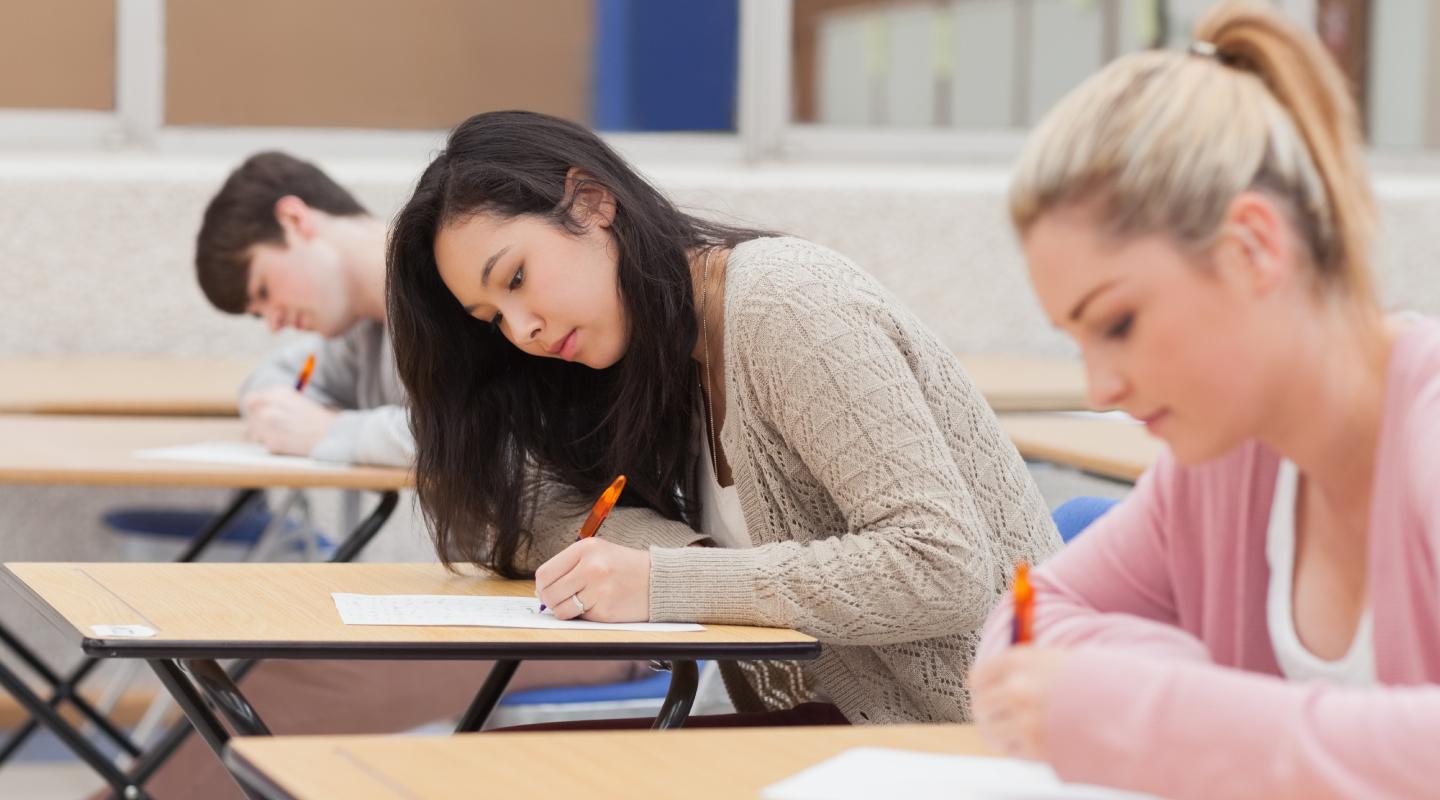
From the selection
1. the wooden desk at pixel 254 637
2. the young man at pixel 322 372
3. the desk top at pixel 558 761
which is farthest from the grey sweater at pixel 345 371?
the desk top at pixel 558 761

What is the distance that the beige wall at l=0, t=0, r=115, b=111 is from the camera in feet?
13.4

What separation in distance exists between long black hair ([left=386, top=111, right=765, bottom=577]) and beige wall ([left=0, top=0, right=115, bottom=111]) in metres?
2.57

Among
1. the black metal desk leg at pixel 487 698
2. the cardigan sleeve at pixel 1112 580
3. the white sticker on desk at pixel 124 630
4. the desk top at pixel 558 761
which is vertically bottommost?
the black metal desk leg at pixel 487 698

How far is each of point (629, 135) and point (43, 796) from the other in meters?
2.08

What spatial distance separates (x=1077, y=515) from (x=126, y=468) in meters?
1.28

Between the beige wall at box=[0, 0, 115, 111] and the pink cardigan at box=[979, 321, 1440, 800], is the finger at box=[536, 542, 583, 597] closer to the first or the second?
the pink cardigan at box=[979, 321, 1440, 800]

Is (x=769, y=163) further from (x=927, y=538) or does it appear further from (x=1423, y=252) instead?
(x=927, y=538)

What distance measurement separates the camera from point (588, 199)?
1.80 metres

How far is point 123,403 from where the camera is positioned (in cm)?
318

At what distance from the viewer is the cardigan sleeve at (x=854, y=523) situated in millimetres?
1614

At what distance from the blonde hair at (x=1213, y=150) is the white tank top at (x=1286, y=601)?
16 centimetres

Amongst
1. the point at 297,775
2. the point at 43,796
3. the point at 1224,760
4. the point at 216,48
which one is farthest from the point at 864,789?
the point at 216,48

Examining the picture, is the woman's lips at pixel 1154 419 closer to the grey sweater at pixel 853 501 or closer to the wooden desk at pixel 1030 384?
the grey sweater at pixel 853 501

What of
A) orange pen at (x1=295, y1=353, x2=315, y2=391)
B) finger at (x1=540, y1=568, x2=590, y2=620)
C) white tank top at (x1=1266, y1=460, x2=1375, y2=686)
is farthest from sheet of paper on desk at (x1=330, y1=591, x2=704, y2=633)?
orange pen at (x1=295, y1=353, x2=315, y2=391)
